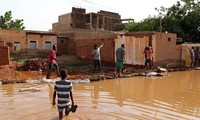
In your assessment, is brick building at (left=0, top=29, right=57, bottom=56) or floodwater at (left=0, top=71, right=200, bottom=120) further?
brick building at (left=0, top=29, right=57, bottom=56)

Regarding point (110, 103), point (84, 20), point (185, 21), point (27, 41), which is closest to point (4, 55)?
point (27, 41)

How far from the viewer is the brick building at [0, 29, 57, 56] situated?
93.1 ft

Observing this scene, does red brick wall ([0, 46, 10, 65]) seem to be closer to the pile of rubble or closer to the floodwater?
the pile of rubble

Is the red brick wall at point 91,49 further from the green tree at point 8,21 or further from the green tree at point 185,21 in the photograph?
the green tree at point 8,21

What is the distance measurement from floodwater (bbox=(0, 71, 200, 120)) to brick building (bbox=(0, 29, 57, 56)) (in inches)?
712

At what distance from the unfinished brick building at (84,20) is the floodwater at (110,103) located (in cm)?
2981

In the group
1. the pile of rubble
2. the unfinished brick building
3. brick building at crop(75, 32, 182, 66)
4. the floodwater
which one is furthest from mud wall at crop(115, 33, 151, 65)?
the unfinished brick building

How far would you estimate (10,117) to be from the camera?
657cm

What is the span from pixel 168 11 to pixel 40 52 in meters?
15.6

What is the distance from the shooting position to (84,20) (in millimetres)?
41656

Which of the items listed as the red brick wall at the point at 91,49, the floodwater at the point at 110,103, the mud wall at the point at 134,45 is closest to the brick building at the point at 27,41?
the red brick wall at the point at 91,49

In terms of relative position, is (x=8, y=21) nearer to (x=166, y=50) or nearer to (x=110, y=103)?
(x=166, y=50)

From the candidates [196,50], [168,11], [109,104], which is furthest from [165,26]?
[109,104]

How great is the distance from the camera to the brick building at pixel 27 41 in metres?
28.4
